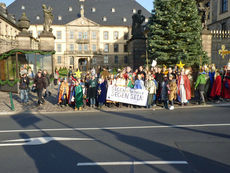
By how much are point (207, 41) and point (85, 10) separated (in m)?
49.9

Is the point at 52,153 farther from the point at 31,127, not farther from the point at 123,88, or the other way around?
the point at 123,88

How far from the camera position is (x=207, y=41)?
18688 mm

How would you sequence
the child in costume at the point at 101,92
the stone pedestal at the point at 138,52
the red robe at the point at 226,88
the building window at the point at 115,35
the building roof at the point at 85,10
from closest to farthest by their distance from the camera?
the child in costume at the point at 101,92
the red robe at the point at 226,88
the stone pedestal at the point at 138,52
the building roof at the point at 85,10
the building window at the point at 115,35

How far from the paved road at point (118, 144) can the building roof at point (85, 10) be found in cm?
5626

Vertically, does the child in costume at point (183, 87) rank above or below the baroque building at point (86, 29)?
below

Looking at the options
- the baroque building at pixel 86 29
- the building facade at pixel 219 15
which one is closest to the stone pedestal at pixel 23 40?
the building facade at pixel 219 15

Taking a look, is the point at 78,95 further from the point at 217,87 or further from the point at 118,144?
the point at 217,87

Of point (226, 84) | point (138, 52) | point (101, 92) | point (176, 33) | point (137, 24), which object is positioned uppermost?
point (137, 24)

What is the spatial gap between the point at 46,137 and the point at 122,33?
58377 mm

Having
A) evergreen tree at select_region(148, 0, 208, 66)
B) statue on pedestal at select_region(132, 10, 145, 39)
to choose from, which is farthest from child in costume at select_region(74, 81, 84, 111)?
statue on pedestal at select_region(132, 10, 145, 39)

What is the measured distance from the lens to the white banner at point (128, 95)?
10.8m

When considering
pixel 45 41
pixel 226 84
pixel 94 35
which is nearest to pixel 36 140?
pixel 226 84

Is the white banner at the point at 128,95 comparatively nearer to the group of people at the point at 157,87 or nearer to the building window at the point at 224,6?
the group of people at the point at 157,87

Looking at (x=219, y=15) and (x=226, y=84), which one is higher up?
(x=219, y=15)
